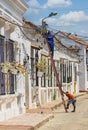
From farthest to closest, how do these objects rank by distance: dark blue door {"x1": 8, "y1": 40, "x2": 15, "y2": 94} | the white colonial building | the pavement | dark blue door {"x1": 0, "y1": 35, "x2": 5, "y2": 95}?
dark blue door {"x1": 8, "y1": 40, "x2": 15, "y2": 94}, the white colonial building, dark blue door {"x1": 0, "y1": 35, "x2": 5, "y2": 95}, the pavement

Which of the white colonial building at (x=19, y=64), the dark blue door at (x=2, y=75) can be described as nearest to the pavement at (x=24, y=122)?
Result: the white colonial building at (x=19, y=64)

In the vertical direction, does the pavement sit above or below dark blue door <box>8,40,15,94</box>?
below

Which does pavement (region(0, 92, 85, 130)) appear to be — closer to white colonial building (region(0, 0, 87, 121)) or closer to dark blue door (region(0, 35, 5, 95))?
white colonial building (region(0, 0, 87, 121))

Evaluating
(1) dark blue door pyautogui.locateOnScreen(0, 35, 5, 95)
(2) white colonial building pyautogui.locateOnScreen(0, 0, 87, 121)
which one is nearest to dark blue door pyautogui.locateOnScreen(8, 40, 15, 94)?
(2) white colonial building pyautogui.locateOnScreen(0, 0, 87, 121)

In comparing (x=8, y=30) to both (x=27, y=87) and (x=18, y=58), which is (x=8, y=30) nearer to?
(x=18, y=58)

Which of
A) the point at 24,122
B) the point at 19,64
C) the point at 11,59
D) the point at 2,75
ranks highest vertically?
the point at 11,59

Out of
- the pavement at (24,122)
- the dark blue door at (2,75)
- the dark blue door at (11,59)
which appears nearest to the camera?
the pavement at (24,122)

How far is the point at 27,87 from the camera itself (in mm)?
24891

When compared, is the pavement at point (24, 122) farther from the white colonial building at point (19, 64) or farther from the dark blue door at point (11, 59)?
the dark blue door at point (11, 59)

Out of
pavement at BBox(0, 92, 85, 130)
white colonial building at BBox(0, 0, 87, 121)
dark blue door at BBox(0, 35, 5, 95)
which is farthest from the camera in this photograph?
white colonial building at BBox(0, 0, 87, 121)

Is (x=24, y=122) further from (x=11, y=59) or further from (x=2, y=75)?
(x=11, y=59)

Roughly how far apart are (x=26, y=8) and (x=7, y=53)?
3.95m

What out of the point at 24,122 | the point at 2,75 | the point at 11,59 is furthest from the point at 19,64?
the point at 24,122

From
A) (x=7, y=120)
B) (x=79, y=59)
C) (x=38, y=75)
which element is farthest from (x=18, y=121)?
(x=79, y=59)
